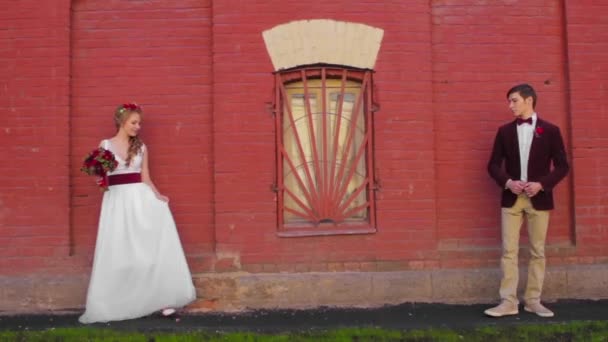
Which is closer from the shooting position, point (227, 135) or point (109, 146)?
point (109, 146)

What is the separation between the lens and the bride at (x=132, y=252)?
17.5 ft

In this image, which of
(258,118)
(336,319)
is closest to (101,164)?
(258,118)

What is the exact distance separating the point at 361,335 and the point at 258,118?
8.22 feet

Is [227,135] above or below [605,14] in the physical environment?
below

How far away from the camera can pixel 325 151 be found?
616 cm

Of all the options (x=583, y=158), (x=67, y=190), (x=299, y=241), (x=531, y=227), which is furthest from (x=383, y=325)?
(x=67, y=190)

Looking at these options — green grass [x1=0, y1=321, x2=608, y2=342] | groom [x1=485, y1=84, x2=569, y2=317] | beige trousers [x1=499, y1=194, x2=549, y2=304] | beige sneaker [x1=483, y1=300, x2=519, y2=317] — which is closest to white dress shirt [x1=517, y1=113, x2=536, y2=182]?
groom [x1=485, y1=84, x2=569, y2=317]

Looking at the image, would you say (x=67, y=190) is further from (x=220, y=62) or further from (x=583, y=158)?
(x=583, y=158)

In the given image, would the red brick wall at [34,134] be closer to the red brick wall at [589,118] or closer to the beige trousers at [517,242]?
the beige trousers at [517,242]

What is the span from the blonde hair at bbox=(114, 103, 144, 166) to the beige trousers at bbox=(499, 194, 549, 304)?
12.1 ft

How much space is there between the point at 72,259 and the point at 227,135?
2111 millimetres

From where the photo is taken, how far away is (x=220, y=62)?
235 inches

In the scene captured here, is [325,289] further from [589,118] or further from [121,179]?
[589,118]

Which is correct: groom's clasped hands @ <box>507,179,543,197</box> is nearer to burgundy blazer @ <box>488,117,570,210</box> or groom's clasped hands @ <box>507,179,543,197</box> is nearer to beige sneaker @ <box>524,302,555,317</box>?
burgundy blazer @ <box>488,117,570,210</box>
